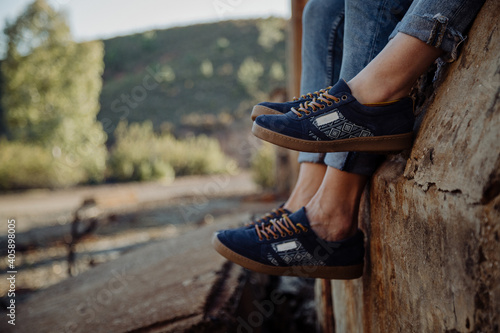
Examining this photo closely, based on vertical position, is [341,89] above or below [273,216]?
above

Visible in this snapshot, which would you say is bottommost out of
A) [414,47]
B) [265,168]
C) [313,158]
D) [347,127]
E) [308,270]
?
[265,168]

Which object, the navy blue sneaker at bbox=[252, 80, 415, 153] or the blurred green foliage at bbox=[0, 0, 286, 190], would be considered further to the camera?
the blurred green foliage at bbox=[0, 0, 286, 190]

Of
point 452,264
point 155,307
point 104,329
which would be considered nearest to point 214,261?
point 155,307

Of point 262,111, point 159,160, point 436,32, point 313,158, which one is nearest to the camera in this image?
point 436,32

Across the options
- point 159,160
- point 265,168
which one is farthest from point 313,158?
point 159,160

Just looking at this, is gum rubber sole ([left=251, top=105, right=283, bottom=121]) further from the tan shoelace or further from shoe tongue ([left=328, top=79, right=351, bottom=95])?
the tan shoelace

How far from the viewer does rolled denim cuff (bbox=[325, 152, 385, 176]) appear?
91cm

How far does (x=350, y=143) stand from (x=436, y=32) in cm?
29

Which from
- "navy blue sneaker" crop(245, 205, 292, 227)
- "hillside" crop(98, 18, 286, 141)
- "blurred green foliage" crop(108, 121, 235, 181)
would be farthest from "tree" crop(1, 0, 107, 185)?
"navy blue sneaker" crop(245, 205, 292, 227)

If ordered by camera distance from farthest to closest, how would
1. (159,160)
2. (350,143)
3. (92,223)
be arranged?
(159,160) → (92,223) → (350,143)

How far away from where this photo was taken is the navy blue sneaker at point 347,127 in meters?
0.83

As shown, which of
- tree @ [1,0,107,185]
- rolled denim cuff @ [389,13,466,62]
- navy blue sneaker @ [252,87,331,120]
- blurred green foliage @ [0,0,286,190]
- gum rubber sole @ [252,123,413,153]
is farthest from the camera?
tree @ [1,0,107,185]

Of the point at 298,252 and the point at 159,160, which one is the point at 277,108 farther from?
the point at 159,160

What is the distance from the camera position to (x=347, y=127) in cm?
84
